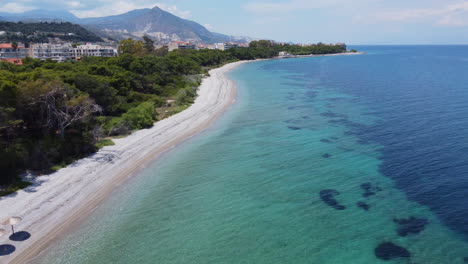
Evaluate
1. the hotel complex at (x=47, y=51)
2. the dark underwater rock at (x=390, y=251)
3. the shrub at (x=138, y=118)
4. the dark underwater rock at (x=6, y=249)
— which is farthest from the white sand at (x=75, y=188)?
the hotel complex at (x=47, y=51)

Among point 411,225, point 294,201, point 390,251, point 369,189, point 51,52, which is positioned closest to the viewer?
point 390,251

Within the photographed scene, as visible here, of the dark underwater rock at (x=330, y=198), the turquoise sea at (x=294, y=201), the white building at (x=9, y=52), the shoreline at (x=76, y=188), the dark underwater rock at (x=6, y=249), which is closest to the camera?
the dark underwater rock at (x=6, y=249)

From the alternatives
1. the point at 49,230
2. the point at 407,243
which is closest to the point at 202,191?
the point at 49,230

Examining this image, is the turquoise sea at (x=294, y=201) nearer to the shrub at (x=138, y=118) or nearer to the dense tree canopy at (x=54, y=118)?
the shrub at (x=138, y=118)

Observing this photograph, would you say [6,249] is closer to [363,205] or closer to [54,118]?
[54,118]

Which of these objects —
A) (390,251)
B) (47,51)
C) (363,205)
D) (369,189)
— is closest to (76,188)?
(363,205)

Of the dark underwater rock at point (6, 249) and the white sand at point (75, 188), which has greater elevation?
the white sand at point (75, 188)

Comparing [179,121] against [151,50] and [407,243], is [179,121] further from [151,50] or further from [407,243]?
[151,50]
